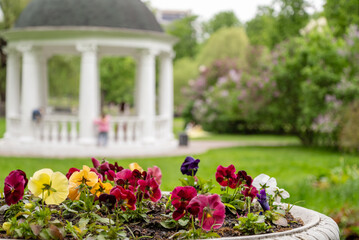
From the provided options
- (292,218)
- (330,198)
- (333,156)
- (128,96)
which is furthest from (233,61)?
(292,218)

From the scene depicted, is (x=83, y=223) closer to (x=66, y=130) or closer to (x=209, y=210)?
(x=209, y=210)

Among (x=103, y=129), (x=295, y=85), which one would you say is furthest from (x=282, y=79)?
(x=103, y=129)

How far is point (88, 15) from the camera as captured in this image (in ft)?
59.7

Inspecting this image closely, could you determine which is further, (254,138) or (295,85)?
(254,138)

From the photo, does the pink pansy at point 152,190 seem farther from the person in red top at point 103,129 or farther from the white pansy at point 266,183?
the person in red top at point 103,129

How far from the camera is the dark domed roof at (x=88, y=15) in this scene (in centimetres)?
1808

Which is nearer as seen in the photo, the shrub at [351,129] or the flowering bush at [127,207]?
the flowering bush at [127,207]

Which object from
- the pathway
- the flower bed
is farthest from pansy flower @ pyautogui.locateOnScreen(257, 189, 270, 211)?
the pathway

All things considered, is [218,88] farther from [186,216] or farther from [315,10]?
[186,216]

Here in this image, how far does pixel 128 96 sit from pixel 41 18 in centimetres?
3046

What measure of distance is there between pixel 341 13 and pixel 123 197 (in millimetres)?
27931

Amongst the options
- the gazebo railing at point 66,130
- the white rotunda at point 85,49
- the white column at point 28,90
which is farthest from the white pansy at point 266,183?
the white column at point 28,90

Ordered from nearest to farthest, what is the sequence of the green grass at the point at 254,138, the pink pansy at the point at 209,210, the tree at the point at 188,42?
the pink pansy at the point at 209,210 → the green grass at the point at 254,138 → the tree at the point at 188,42

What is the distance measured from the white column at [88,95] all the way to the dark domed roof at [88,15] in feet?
3.09
